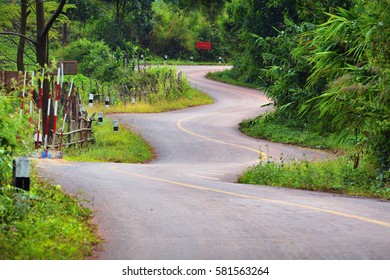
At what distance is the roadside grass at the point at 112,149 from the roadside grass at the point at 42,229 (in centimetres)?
1491

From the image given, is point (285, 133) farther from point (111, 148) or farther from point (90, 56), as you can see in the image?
point (90, 56)

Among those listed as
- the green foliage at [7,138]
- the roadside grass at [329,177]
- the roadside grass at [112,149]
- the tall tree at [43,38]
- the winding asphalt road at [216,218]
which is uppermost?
the tall tree at [43,38]

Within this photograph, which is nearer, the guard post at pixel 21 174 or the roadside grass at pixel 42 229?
the roadside grass at pixel 42 229

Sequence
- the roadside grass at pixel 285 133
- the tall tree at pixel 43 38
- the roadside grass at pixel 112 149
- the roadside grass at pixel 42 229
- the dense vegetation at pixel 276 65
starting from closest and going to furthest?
the roadside grass at pixel 42 229 < the dense vegetation at pixel 276 65 < the tall tree at pixel 43 38 < the roadside grass at pixel 112 149 < the roadside grass at pixel 285 133

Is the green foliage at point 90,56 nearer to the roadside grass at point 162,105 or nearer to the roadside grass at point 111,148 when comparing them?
the roadside grass at point 162,105

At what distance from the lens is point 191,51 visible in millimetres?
83062

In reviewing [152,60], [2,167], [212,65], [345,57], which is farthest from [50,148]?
[212,65]

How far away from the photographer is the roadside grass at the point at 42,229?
9.14 m

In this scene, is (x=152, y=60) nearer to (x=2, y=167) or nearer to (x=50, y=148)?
(x=50, y=148)

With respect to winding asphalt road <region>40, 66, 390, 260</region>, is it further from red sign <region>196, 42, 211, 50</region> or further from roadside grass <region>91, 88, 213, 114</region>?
red sign <region>196, 42, 211, 50</region>

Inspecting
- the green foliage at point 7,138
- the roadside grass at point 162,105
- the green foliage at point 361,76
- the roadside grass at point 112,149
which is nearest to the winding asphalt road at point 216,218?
the green foliage at point 7,138

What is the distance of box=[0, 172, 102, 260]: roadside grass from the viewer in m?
9.14

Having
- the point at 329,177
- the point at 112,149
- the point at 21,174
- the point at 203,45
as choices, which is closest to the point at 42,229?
the point at 21,174

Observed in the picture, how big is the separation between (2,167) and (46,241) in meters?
1.05
